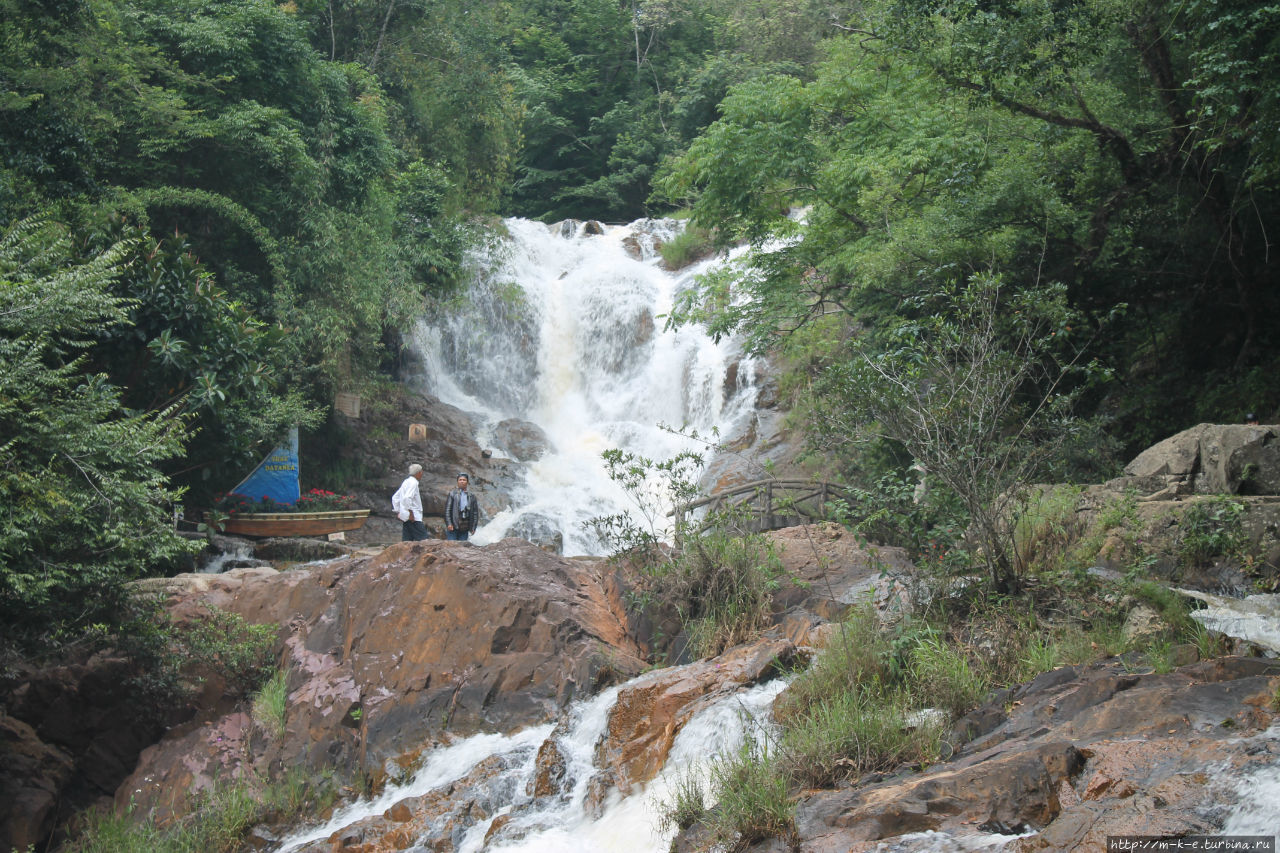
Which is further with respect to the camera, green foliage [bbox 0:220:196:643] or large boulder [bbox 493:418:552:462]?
large boulder [bbox 493:418:552:462]

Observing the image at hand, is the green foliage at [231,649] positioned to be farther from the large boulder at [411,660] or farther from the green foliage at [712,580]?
the green foliage at [712,580]

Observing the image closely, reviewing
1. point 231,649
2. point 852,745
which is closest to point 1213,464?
point 852,745

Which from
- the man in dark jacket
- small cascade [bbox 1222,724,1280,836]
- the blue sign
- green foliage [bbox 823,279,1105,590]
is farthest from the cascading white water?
small cascade [bbox 1222,724,1280,836]

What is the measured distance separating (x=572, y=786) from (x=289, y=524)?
31.7ft

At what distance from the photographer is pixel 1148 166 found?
1162cm

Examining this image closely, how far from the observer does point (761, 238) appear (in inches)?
602

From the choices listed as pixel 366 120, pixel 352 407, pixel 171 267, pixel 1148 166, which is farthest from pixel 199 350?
pixel 1148 166

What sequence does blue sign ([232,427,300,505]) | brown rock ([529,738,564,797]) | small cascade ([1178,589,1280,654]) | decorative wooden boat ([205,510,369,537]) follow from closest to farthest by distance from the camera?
small cascade ([1178,589,1280,654]) < brown rock ([529,738,564,797]) < decorative wooden boat ([205,510,369,537]) < blue sign ([232,427,300,505])

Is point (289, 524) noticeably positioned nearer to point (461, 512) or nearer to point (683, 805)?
point (461, 512)

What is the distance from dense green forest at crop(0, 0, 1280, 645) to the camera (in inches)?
344

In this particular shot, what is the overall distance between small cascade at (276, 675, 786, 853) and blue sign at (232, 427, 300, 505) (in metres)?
8.89

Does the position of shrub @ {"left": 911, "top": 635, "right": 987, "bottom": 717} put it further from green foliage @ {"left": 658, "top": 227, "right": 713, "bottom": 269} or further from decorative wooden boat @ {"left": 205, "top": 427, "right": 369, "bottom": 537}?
green foliage @ {"left": 658, "top": 227, "right": 713, "bottom": 269}

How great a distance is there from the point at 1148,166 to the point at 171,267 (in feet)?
43.2

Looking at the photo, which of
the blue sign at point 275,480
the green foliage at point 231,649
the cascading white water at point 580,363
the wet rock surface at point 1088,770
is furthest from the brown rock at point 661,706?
the cascading white water at point 580,363
